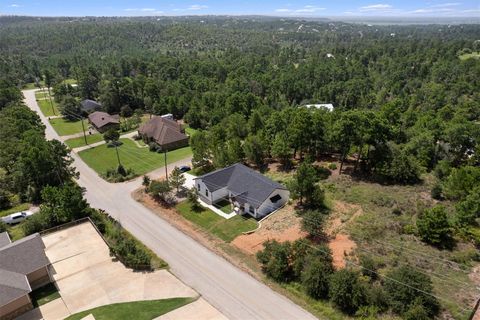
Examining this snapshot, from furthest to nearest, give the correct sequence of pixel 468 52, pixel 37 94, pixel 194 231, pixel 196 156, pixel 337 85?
pixel 468 52
pixel 37 94
pixel 337 85
pixel 196 156
pixel 194 231

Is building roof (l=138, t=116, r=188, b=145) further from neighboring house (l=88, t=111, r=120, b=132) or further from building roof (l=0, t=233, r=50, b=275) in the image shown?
building roof (l=0, t=233, r=50, b=275)

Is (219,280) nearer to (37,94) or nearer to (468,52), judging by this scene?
(37,94)

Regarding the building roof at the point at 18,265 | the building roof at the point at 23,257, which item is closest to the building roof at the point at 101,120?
the building roof at the point at 18,265

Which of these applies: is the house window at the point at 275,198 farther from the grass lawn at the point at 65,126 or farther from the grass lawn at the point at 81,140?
the grass lawn at the point at 65,126

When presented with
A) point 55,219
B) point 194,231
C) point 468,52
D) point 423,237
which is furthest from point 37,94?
point 468,52

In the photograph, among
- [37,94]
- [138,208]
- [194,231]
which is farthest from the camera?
[37,94]
